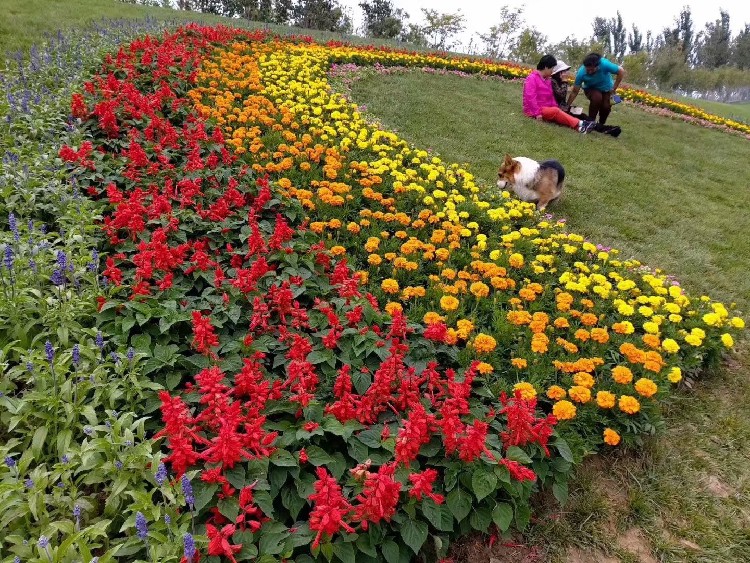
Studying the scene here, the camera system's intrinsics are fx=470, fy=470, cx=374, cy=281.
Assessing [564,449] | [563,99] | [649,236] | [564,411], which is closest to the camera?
[564,449]

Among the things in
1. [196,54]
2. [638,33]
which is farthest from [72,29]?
[638,33]

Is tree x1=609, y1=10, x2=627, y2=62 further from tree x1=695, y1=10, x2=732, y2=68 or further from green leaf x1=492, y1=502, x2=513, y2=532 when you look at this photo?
green leaf x1=492, y1=502, x2=513, y2=532

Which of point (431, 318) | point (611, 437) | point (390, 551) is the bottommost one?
point (390, 551)

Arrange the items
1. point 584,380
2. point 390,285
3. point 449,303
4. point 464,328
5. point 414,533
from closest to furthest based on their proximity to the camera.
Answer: point 414,533 → point 584,380 → point 464,328 → point 449,303 → point 390,285

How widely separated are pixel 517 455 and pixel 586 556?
0.69 metres

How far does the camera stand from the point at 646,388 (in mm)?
2809

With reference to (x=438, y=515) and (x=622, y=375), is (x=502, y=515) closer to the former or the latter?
(x=438, y=515)

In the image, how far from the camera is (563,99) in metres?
10.7

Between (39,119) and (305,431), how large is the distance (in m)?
4.51

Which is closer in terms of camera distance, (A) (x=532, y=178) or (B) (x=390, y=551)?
(B) (x=390, y=551)

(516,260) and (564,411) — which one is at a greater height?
(516,260)

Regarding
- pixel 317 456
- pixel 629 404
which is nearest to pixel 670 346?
pixel 629 404

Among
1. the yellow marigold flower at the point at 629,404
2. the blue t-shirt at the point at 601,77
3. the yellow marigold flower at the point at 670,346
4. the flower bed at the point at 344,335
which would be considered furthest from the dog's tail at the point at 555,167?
the blue t-shirt at the point at 601,77

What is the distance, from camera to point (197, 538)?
1.79 m
